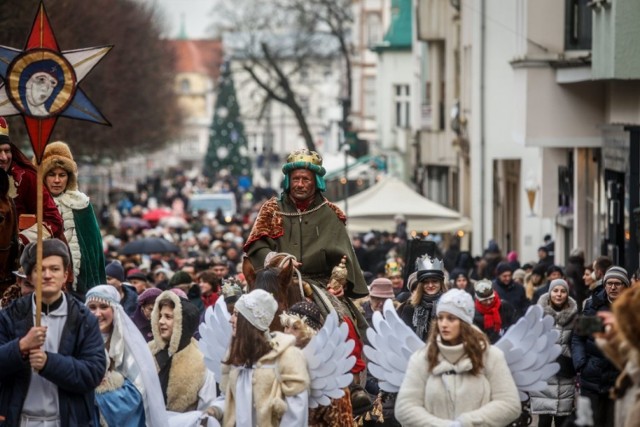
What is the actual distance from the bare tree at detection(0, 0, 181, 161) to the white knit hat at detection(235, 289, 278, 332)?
20.9 metres

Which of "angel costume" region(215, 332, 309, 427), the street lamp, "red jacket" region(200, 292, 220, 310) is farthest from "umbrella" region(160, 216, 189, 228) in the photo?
"angel costume" region(215, 332, 309, 427)

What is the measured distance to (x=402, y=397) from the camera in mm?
10023

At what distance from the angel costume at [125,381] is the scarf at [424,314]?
9.97 ft

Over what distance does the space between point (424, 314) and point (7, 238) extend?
3.45 m

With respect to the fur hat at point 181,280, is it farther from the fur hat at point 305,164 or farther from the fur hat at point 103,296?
the fur hat at point 103,296

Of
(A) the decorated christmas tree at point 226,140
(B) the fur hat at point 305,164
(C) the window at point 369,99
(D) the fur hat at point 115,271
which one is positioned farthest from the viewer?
(A) the decorated christmas tree at point 226,140

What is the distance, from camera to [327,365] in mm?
11031

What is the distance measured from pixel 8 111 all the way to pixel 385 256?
19995 mm

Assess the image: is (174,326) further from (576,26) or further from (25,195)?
(576,26)

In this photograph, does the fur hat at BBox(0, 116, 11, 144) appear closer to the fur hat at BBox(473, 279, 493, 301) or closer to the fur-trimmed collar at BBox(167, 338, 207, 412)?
the fur-trimmed collar at BBox(167, 338, 207, 412)

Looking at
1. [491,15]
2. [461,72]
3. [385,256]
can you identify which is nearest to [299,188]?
[385,256]

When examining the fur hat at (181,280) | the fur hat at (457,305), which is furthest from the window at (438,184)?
the fur hat at (457,305)

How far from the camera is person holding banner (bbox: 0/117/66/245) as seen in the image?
12615mm

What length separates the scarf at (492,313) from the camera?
17.3 metres
